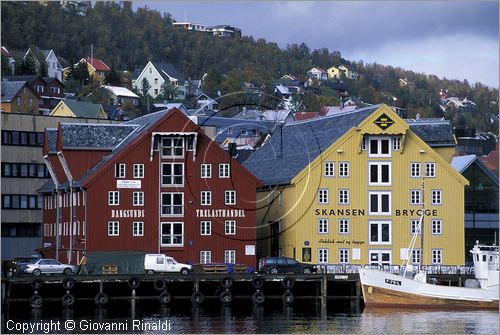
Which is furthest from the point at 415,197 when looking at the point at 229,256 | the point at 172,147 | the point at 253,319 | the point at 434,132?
the point at 253,319

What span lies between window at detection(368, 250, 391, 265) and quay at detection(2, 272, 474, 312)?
7.86m

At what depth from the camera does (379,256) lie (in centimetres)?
9100

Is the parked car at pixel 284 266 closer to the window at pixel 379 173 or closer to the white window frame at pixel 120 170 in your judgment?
the window at pixel 379 173

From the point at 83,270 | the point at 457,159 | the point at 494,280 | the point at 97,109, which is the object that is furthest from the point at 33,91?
the point at 494,280

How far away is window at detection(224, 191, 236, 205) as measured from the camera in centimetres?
8925

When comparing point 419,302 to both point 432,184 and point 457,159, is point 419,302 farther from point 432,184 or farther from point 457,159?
point 457,159

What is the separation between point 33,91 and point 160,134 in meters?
93.0

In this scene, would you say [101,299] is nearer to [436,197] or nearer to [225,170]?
[225,170]

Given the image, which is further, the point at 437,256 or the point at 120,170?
the point at 437,256

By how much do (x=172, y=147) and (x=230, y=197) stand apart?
17.5 ft

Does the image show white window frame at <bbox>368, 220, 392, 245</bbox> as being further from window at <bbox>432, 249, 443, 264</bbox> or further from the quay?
the quay

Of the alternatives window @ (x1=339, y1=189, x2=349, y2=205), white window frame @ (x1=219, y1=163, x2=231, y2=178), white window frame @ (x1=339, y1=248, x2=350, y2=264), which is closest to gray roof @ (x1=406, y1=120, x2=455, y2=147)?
window @ (x1=339, y1=189, x2=349, y2=205)

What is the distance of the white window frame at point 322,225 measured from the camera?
299 feet

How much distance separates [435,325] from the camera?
6638cm
